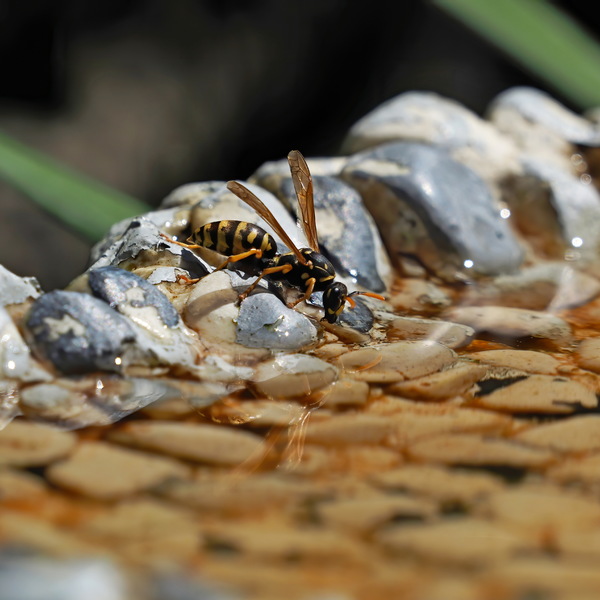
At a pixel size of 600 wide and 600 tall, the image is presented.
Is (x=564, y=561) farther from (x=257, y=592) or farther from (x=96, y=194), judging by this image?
(x=96, y=194)

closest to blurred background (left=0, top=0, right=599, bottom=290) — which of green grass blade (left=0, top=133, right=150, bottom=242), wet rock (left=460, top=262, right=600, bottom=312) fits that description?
green grass blade (left=0, top=133, right=150, bottom=242)

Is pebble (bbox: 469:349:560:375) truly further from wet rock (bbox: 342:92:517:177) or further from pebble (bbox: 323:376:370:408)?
wet rock (bbox: 342:92:517:177)

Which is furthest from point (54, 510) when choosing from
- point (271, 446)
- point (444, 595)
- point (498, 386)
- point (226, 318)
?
point (498, 386)

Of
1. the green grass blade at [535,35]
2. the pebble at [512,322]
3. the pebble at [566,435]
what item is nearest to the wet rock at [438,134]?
the pebble at [512,322]

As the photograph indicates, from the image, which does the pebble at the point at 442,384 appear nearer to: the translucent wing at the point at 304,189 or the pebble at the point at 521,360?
the pebble at the point at 521,360

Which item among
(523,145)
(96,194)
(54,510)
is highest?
(523,145)

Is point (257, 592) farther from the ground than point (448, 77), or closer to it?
closer to it
